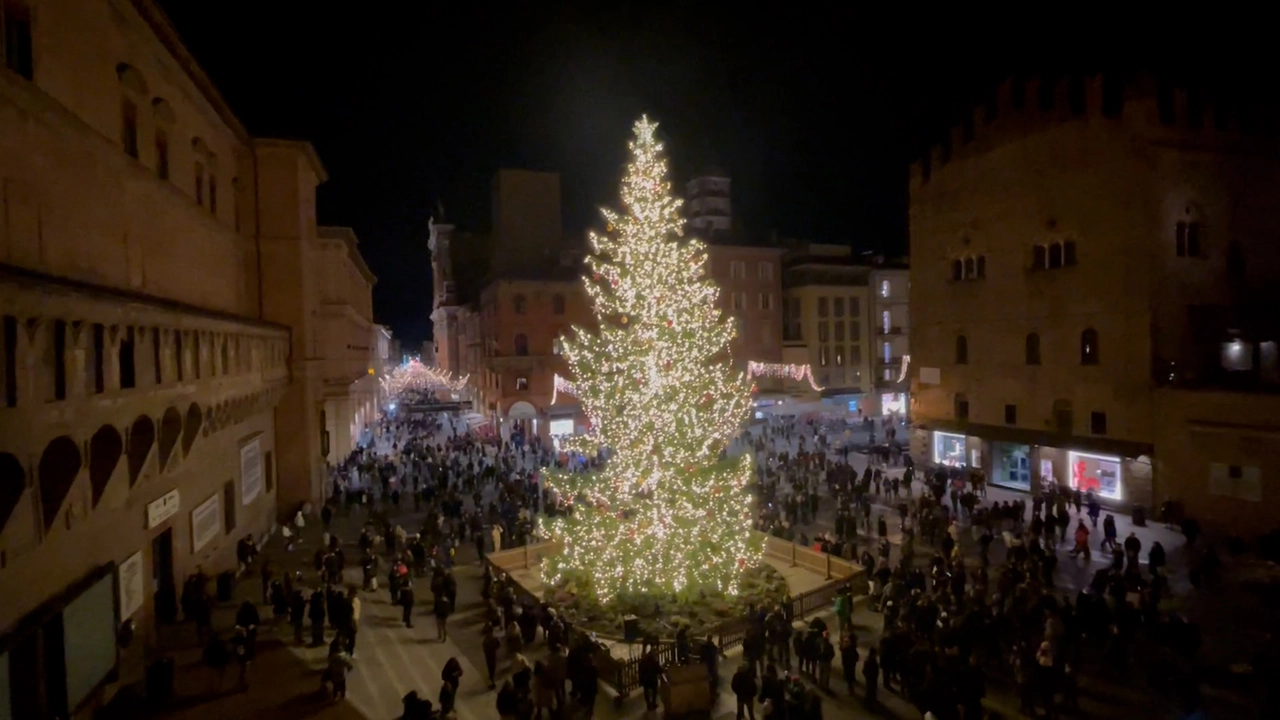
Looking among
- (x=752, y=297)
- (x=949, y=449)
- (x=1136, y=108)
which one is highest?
(x=1136, y=108)

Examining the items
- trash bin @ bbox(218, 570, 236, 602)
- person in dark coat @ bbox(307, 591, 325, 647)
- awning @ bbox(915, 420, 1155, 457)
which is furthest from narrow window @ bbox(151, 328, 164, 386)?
awning @ bbox(915, 420, 1155, 457)

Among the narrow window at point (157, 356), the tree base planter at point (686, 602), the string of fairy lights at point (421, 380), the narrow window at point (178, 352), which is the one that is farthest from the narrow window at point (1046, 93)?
the string of fairy lights at point (421, 380)

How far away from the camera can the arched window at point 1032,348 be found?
94.0ft

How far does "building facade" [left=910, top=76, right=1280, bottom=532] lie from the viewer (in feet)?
76.6

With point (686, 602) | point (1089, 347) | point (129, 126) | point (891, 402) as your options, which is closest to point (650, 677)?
point (686, 602)

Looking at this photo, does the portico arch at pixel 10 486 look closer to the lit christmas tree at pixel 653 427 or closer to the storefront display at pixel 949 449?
the lit christmas tree at pixel 653 427

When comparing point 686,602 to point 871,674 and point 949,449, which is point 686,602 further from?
Result: point 949,449

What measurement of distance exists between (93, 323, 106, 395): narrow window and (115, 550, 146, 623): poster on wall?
402cm

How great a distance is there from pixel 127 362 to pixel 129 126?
6.00 metres

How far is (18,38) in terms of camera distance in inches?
387

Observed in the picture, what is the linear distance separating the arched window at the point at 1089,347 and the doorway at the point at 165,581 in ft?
91.0

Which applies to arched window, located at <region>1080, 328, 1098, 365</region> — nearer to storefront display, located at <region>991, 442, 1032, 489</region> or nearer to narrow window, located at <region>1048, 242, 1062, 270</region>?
narrow window, located at <region>1048, 242, 1062, 270</region>

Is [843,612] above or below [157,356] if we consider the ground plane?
below

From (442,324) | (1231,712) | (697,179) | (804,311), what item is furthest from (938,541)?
(442,324)
